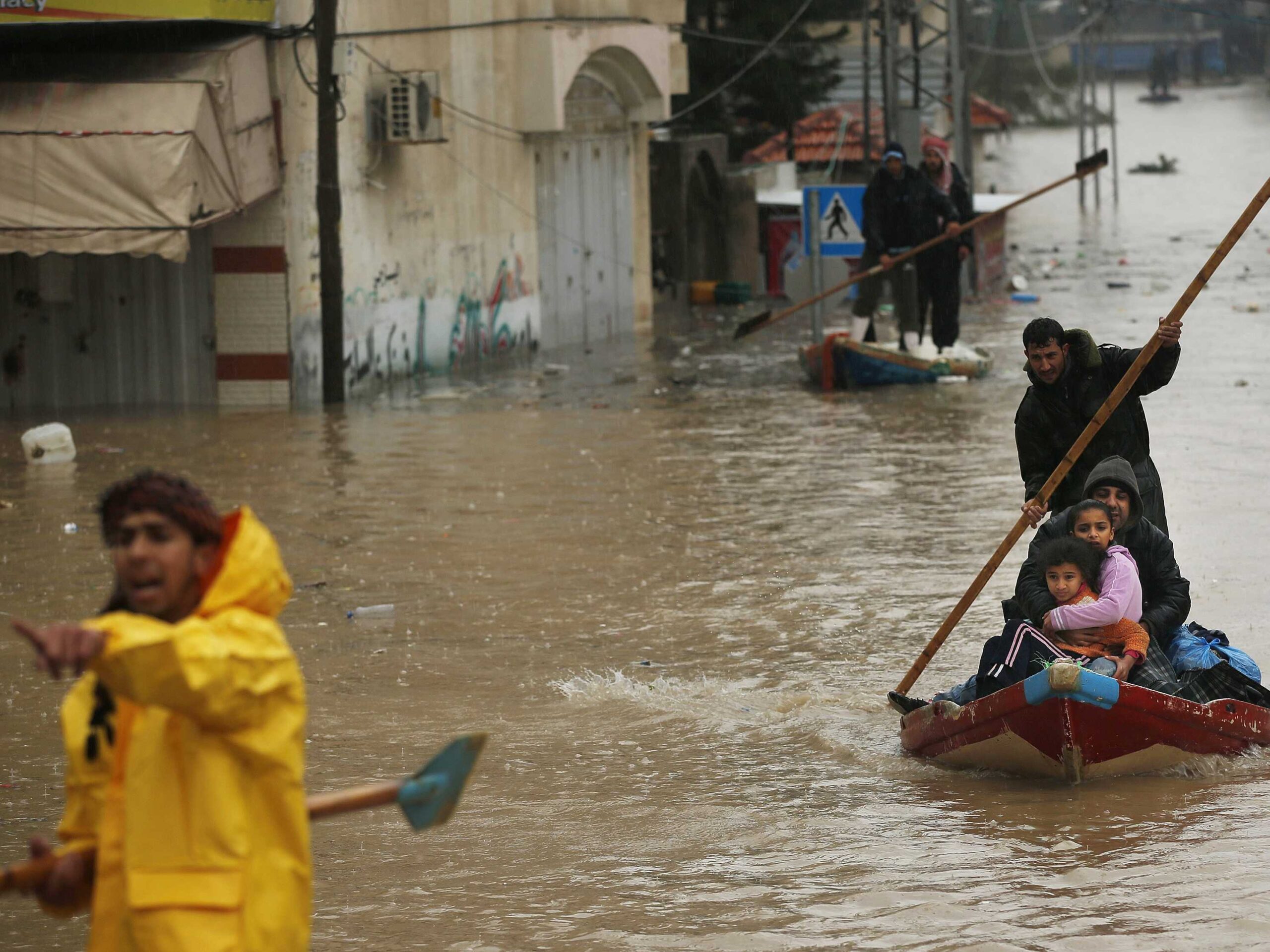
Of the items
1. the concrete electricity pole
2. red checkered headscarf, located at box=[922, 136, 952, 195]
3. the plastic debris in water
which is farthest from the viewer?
the concrete electricity pole

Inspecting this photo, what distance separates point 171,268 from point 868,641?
35.2 ft

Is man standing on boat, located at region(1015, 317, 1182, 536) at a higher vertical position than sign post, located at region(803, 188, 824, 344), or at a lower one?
lower

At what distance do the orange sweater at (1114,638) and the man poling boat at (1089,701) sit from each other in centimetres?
2

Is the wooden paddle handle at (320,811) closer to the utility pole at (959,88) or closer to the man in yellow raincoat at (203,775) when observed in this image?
the man in yellow raincoat at (203,775)

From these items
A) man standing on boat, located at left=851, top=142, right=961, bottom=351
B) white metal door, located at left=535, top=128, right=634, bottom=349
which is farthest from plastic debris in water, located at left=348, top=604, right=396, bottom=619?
white metal door, located at left=535, top=128, right=634, bottom=349

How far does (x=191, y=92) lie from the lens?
16078mm

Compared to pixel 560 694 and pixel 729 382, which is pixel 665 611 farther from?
pixel 729 382

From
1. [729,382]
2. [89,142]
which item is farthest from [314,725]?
[729,382]

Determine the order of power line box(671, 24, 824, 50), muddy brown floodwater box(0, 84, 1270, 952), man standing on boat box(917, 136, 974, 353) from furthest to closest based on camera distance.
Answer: power line box(671, 24, 824, 50), man standing on boat box(917, 136, 974, 353), muddy brown floodwater box(0, 84, 1270, 952)

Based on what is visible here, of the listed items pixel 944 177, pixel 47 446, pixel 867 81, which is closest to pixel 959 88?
pixel 867 81

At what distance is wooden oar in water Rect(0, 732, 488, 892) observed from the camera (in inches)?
129

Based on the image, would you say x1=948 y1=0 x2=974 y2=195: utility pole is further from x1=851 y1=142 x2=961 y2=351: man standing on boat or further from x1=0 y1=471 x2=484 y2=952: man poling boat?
x1=0 y1=471 x2=484 y2=952: man poling boat

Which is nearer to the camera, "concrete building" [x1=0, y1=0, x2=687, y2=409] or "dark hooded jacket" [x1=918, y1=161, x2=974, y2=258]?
"concrete building" [x1=0, y1=0, x2=687, y2=409]

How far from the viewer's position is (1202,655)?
6906 mm
